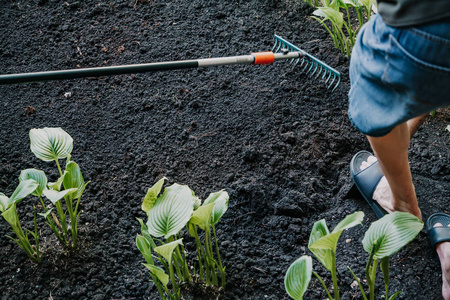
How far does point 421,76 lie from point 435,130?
1.14 meters

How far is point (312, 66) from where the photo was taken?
2357 millimetres

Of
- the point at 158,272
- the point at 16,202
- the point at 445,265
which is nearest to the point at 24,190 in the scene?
the point at 16,202

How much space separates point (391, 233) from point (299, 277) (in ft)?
0.83

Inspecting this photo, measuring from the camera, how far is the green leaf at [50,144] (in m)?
1.52

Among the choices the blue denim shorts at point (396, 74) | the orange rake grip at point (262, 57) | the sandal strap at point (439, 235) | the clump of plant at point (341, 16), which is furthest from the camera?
the clump of plant at point (341, 16)

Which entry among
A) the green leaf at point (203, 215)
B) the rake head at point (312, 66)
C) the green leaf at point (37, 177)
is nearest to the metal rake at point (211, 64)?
the rake head at point (312, 66)

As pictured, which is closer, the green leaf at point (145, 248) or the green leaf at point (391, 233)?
the green leaf at point (391, 233)

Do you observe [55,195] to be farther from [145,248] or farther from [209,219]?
[209,219]

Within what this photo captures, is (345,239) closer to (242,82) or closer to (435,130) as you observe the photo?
(435,130)

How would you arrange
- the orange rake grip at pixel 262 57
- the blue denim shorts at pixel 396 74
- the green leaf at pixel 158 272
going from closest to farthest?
the blue denim shorts at pixel 396 74, the green leaf at pixel 158 272, the orange rake grip at pixel 262 57

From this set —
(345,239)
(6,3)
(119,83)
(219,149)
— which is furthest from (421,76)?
(6,3)

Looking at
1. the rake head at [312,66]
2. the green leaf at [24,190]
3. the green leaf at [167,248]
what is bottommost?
the rake head at [312,66]

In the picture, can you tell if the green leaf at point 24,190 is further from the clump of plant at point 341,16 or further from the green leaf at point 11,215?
the clump of plant at point 341,16

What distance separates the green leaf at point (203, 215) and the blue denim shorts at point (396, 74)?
445 mm
